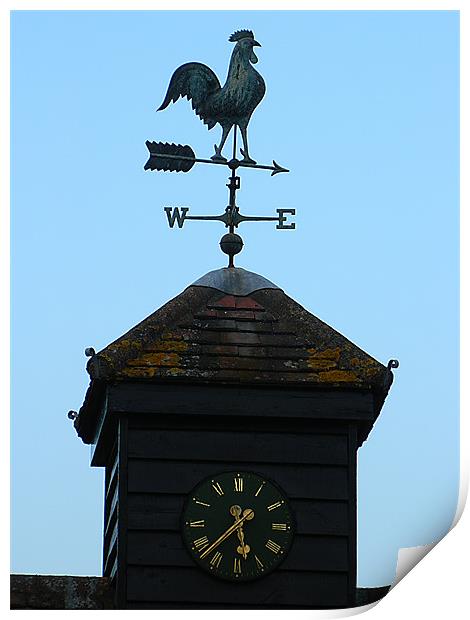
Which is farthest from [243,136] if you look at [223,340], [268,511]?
[268,511]

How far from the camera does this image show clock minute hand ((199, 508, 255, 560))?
480 inches

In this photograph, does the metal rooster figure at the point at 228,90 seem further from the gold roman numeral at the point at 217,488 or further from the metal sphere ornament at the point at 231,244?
the gold roman numeral at the point at 217,488

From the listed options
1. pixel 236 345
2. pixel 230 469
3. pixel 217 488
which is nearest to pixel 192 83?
pixel 236 345

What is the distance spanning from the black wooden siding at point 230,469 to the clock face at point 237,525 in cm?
5

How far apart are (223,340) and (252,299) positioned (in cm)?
48

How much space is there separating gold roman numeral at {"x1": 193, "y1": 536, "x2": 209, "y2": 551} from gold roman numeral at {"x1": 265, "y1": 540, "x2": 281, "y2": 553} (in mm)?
355

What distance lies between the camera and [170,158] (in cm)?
1341

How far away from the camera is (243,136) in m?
13.4

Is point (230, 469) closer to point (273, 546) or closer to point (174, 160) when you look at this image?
point (273, 546)

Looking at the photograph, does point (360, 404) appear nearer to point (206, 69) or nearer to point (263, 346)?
point (263, 346)

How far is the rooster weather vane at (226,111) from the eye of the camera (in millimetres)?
13258

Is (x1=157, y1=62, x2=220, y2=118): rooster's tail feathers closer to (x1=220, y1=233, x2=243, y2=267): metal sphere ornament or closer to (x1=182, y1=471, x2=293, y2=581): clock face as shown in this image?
(x1=220, y1=233, x2=243, y2=267): metal sphere ornament

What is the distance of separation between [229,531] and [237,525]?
6 centimetres

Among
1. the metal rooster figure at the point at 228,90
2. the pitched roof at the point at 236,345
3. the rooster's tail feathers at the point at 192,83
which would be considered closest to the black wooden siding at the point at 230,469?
the pitched roof at the point at 236,345
